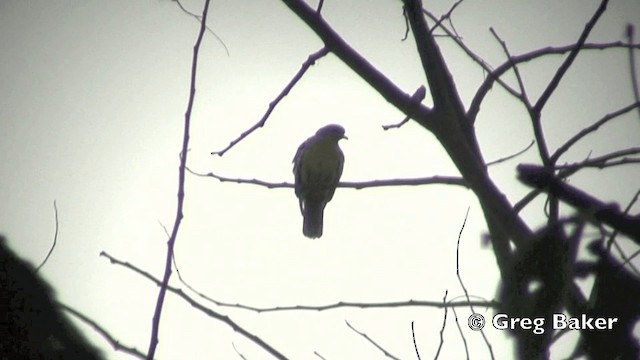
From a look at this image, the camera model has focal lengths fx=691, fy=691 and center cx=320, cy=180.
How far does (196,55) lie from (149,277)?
53 cm

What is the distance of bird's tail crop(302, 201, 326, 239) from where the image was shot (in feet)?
20.2

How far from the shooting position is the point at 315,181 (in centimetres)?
609

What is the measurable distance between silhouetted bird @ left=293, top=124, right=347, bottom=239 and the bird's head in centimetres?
49

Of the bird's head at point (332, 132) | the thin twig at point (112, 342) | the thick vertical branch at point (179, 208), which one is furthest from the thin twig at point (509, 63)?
the bird's head at point (332, 132)

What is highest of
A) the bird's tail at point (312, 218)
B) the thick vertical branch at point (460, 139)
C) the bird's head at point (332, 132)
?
the bird's head at point (332, 132)

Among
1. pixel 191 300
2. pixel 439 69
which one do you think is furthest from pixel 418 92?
pixel 191 300

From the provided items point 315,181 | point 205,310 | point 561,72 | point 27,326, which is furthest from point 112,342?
point 315,181

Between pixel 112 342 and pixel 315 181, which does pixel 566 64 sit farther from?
pixel 315 181

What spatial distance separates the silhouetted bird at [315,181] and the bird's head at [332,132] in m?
0.49

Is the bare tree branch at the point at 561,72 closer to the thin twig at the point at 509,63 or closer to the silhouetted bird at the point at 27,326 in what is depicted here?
the thin twig at the point at 509,63

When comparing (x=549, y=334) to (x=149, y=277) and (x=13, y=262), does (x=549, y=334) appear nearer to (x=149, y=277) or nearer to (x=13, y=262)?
(x=13, y=262)

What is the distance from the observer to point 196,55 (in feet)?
5.34

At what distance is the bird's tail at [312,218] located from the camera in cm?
615

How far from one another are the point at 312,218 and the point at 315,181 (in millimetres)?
339
